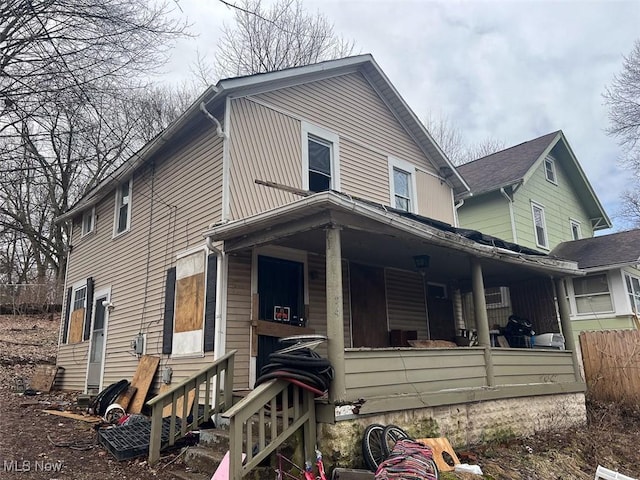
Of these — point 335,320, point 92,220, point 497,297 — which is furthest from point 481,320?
point 92,220

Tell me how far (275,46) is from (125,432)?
17.7 metres

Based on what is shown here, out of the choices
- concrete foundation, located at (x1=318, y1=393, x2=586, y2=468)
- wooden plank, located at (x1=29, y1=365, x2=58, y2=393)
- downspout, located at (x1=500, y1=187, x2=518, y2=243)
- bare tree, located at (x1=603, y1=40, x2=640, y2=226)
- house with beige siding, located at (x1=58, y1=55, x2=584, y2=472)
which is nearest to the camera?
concrete foundation, located at (x1=318, y1=393, x2=586, y2=468)

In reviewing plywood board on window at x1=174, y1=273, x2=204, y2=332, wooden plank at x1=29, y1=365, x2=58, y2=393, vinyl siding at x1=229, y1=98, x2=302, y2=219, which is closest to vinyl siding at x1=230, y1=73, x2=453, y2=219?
vinyl siding at x1=229, y1=98, x2=302, y2=219

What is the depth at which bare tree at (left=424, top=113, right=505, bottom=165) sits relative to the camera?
94.4 feet

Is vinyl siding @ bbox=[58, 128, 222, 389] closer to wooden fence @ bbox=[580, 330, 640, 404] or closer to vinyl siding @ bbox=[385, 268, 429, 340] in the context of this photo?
vinyl siding @ bbox=[385, 268, 429, 340]

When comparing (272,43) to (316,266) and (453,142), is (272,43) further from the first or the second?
(316,266)

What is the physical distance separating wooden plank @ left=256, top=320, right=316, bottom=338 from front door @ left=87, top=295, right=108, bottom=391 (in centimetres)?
487

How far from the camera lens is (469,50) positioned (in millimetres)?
11203

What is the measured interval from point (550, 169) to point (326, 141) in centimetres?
1179

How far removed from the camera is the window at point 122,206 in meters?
10.2

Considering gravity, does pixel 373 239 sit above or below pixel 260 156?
below

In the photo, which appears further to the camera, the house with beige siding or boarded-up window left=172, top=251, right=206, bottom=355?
boarded-up window left=172, top=251, right=206, bottom=355

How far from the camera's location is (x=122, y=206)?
10.5 m

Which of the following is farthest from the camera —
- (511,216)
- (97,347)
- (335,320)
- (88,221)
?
(511,216)
